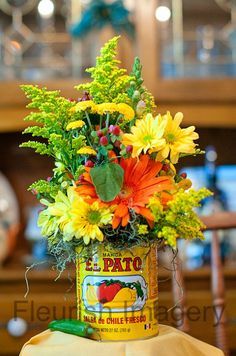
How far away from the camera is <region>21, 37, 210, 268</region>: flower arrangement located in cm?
71

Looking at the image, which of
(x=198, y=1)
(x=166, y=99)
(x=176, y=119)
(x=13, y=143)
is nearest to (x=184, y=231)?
(x=176, y=119)

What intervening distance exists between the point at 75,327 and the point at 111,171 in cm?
19

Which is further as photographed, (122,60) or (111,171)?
(122,60)

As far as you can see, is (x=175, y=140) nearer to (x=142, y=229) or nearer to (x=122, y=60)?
(x=142, y=229)

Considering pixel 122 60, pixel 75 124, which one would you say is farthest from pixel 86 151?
pixel 122 60

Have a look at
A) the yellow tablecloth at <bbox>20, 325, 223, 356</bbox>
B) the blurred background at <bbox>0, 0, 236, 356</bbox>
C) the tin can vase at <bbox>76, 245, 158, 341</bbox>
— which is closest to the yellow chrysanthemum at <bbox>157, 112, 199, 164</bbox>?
the tin can vase at <bbox>76, 245, 158, 341</bbox>

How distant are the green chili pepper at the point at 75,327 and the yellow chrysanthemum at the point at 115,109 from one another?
25cm

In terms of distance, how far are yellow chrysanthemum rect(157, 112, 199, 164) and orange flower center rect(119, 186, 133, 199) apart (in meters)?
0.05

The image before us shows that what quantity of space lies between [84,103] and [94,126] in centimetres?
4

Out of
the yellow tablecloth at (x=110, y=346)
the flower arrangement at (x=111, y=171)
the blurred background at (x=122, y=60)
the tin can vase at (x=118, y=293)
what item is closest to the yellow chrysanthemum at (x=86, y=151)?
the flower arrangement at (x=111, y=171)

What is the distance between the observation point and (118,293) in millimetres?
722

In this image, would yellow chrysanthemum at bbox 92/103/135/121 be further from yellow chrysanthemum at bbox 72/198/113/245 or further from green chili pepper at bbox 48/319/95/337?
green chili pepper at bbox 48/319/95/337

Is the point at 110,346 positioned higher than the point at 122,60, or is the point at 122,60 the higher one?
the point at 122,60

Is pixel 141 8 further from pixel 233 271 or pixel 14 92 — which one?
pixel 233 271
